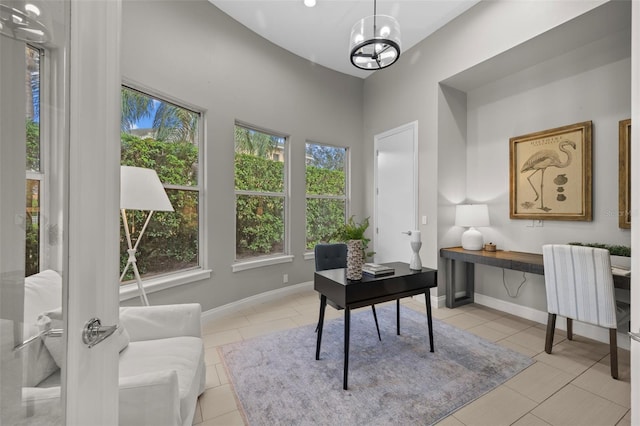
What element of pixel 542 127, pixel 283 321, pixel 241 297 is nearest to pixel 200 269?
pixel 241 297

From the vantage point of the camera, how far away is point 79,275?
69cm

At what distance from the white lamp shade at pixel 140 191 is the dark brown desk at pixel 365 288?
136cm

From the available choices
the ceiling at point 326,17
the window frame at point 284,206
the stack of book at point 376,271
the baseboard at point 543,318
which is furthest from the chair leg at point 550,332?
the ceiling at point 326,17

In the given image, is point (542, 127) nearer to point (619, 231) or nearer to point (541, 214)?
point (541, 214)

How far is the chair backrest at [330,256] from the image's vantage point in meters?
2.79

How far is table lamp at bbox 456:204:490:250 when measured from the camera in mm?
3355

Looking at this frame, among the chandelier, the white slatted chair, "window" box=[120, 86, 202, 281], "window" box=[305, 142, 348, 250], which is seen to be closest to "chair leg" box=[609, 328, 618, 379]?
the white slatted chair

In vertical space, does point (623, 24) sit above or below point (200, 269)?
above

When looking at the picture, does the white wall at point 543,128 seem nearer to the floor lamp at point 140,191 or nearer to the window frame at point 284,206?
the window frame at point 284,206

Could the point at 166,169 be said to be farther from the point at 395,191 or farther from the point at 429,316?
the point at 395,191

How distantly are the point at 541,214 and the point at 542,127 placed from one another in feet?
A: 3.30

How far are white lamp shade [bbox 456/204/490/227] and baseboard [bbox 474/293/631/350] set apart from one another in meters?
1.07

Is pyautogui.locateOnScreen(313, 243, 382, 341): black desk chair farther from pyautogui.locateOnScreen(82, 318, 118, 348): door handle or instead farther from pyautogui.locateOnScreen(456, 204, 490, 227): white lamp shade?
pyautogui.locateOnScreen(82, 318, 118, 348): door handle

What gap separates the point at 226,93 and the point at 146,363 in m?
2.93
